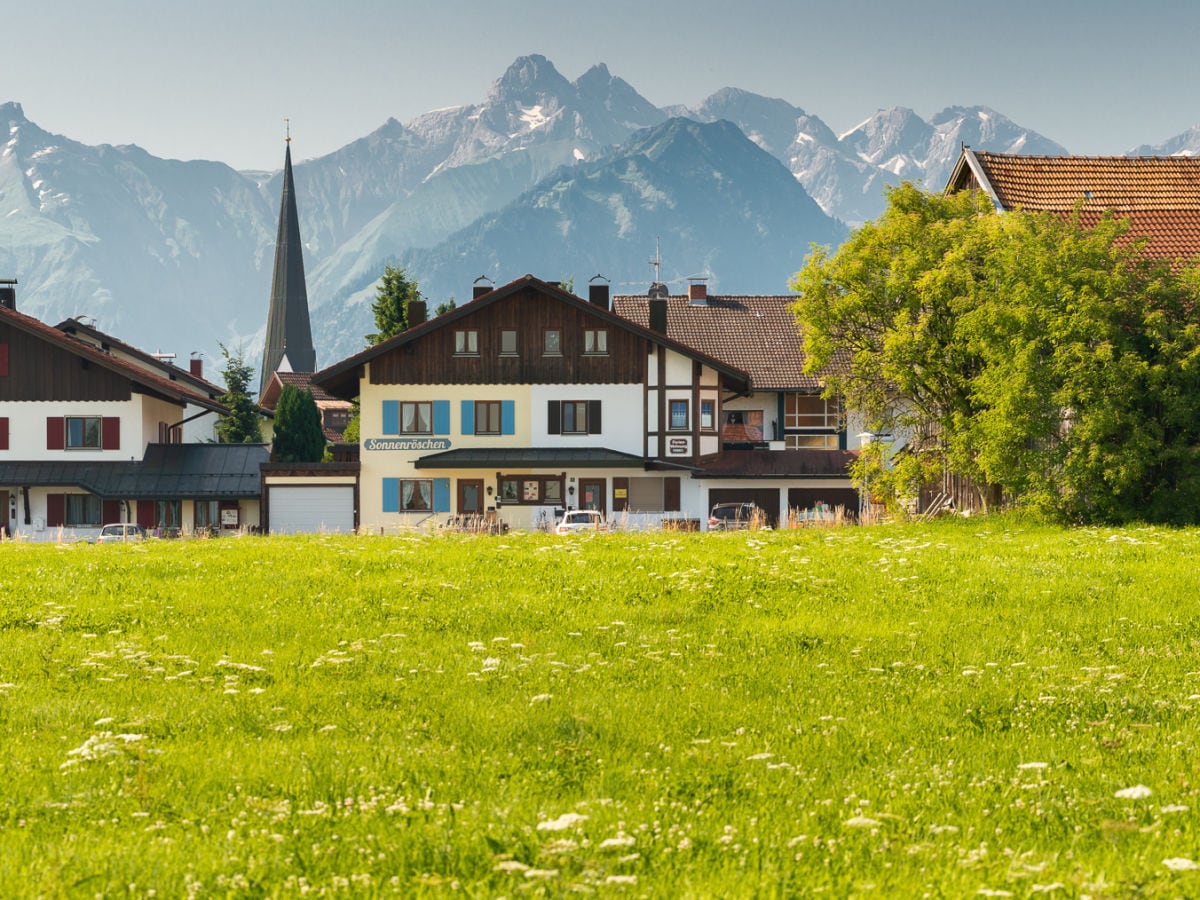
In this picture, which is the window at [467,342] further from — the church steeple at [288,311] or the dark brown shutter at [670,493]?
the church steeple at [288,311]

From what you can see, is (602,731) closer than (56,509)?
Yes

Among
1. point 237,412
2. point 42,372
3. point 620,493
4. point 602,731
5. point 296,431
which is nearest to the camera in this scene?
point 602,731

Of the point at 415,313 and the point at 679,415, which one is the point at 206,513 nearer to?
the point at 415,313

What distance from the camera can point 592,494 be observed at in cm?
5566

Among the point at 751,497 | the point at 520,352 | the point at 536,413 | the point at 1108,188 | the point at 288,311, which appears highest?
the point at 288,311

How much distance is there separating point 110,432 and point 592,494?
20267 mm

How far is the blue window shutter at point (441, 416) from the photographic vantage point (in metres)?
55.3

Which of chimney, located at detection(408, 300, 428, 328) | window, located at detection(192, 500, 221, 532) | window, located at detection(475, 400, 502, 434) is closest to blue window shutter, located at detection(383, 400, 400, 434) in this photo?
window, located at detection(475, 400, 502, 434)

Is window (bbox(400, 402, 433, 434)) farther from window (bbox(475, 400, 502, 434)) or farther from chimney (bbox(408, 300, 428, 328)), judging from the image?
chimney (bbox(408, 300, 428, 328))

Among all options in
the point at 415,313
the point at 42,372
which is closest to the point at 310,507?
the point at 415,313

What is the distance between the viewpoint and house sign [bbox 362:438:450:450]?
55312 mm

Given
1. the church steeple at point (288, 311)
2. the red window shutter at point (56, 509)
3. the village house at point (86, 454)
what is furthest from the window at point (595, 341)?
the church steeple at point (288, 311)

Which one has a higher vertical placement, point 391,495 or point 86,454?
point 86,454

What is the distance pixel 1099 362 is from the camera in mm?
29141
